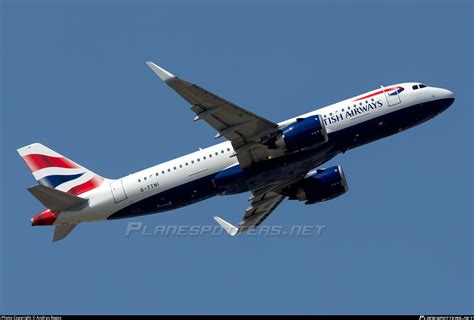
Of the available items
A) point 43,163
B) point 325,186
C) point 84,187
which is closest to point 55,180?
point 43,163

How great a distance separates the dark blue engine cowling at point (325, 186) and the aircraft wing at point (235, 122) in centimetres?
693

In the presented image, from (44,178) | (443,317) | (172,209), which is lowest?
(443,317)

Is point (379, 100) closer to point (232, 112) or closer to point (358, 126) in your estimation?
point (358, 126)

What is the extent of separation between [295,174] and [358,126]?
5.71 m

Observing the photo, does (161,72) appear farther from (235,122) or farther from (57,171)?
(57,171)

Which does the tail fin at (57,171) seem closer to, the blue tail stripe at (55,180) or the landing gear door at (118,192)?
the blue tail stripe at (55,180)

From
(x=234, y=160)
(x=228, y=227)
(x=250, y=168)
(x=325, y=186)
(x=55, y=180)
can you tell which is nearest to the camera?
(x=250, y=168)

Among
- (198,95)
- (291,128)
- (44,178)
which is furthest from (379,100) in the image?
(44,178)

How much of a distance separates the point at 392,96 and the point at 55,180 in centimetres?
2441

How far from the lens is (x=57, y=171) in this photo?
69.4m

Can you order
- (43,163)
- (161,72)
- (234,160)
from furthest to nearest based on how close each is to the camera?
(43,163) → (234,160) → (161,72)

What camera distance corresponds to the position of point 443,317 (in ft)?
182

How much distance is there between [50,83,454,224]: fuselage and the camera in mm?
65062

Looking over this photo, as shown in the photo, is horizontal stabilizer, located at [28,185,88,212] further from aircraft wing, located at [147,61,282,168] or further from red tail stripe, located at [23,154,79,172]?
aircraft wing, located at [147,61,282,168]
